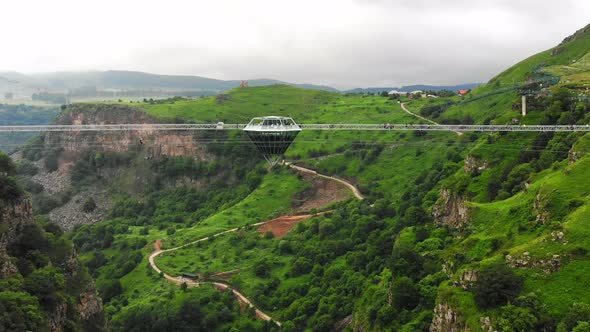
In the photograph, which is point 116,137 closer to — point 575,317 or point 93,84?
point 93,84

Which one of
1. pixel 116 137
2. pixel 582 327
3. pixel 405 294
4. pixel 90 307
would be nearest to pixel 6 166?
pixel 90 307

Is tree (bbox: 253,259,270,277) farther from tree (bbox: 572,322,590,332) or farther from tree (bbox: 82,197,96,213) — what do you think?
tree (bbox: 82,197,96,213)

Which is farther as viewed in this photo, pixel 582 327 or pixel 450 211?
pixel 450 211

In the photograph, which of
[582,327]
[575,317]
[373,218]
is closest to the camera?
[582,327]

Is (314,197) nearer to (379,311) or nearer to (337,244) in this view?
(337,244)

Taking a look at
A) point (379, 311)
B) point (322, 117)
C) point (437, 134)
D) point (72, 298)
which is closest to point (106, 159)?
point (322, 117)

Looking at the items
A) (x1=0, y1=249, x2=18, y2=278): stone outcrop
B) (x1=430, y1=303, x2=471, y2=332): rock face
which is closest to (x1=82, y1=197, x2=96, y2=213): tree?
(x1=0, y1=249, x2=18, y2=278): stone outcrop

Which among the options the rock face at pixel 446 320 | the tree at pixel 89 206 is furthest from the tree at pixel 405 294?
the tree at pixel 89 206
